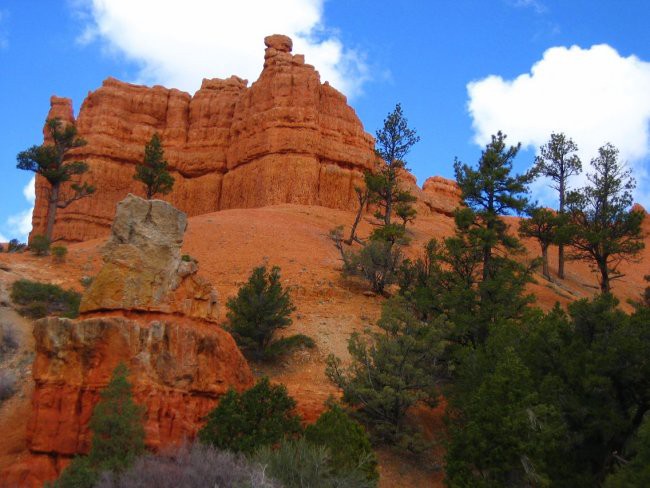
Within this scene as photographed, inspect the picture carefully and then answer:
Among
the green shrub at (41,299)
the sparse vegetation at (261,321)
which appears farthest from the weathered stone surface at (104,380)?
the green shrub at (41,299)

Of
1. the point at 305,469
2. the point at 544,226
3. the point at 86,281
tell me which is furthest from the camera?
the point at 544,226

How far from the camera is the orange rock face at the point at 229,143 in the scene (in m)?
49.9

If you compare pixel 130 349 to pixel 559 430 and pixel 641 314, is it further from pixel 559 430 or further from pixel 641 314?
pixel 641 314

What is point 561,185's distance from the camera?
3928cm

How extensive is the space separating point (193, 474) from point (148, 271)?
5364 mm

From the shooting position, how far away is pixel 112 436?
11406 millimetres

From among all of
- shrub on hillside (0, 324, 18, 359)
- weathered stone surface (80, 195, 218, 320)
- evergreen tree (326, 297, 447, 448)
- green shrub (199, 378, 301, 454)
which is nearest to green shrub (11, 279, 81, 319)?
shrub on hillside (0, 324, 18, 359)

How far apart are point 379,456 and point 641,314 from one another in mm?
6978

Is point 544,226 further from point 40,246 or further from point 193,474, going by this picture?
point 193,474

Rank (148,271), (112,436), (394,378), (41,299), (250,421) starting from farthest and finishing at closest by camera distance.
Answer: (41,299) < (394,378) < (148,271) < (250,421) < (112,436)

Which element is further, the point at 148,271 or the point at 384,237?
the point at 384,237

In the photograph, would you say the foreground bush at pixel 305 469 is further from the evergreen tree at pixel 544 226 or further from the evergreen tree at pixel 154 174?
the evergreen tree at pixel 154 174

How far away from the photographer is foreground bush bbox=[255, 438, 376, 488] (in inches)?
422

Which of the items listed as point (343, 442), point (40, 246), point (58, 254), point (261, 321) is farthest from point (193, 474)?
point (40, 246)
